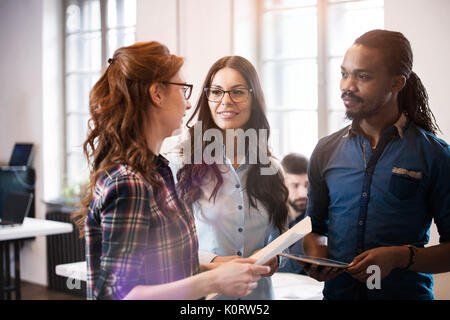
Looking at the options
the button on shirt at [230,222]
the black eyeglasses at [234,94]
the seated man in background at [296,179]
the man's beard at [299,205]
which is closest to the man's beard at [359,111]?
the black eyeglasses at [234,94]

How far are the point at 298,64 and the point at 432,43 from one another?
4.76 feet

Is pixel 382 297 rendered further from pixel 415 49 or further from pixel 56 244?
pixel 56 244

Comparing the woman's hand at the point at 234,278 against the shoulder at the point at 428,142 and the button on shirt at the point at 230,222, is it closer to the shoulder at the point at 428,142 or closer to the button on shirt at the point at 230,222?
the button on shirt at the point at 230,222

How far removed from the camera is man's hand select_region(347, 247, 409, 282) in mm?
1373

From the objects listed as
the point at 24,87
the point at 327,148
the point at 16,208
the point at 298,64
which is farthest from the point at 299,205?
the point at 24,87

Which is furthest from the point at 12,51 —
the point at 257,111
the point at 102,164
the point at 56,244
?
the point at 102,164

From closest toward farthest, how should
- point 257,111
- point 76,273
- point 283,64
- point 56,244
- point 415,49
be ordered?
point 257,111
point 415,49
point 76,273
point 283,64
point 56,244

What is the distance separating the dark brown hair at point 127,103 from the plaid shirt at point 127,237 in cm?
7

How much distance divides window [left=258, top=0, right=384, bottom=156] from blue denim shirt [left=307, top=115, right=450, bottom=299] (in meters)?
1.50

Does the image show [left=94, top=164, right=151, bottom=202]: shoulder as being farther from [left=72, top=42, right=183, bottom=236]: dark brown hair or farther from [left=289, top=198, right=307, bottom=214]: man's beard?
[left=289, top=198, right=307, bottom=214]: man's beard

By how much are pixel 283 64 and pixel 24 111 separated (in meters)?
2.90

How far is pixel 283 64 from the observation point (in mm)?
3504

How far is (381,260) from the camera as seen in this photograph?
54.7 inches

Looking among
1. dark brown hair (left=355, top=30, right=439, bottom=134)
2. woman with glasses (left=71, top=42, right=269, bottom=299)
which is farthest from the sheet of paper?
dark brown hair (left=355, top=30, right=439, bottom=134)
